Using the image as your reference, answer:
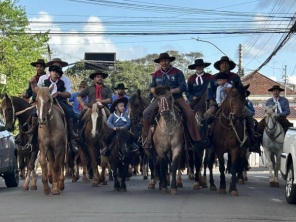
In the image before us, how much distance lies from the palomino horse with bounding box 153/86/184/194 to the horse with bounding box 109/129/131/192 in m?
0.82

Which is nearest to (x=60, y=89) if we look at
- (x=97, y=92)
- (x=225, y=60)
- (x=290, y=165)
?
(x=97, y=92)

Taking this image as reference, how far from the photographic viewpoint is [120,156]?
54.5 feet

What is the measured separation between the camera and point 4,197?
15.6 m

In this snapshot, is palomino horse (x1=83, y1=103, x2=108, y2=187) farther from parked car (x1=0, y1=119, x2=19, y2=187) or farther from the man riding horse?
the man riding horse

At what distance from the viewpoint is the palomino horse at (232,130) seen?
619 inches

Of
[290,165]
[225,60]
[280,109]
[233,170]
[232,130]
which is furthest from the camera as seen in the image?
[280,109]

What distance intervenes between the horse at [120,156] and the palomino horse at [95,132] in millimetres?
1590

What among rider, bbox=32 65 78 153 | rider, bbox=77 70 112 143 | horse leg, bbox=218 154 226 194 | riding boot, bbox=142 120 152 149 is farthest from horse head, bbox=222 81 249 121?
rider, bbox=77 70 112 143

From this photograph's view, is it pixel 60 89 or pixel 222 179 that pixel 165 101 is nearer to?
pixel 222 179

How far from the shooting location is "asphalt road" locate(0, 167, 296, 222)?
11.6 metres

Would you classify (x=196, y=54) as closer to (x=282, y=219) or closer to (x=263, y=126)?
(x=263, y=126)

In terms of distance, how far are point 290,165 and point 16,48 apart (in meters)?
44.2

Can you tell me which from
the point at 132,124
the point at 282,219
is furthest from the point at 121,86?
the point at 282,219

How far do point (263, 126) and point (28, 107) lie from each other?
7557 mm
